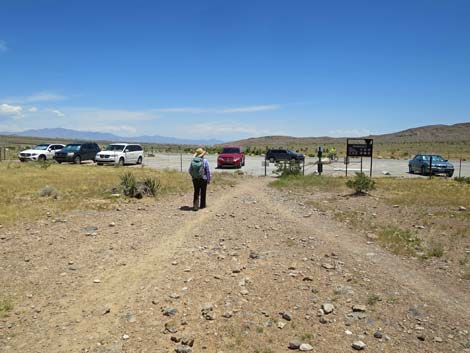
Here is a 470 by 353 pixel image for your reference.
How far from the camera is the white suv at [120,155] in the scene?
31.2 metres

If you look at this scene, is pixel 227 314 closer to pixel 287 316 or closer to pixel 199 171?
pixel 287 316

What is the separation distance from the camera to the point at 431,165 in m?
26.4

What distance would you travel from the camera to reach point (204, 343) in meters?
4.24

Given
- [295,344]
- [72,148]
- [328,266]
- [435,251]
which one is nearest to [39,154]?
[72,148]

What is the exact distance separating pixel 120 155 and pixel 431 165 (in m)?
22.8

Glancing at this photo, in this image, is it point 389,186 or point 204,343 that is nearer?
point 204,343

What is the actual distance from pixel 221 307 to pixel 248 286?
2.58 ft

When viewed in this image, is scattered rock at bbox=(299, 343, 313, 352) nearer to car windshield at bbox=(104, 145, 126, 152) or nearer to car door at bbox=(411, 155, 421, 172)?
car door at bbox=(411, 155, 421, 172)

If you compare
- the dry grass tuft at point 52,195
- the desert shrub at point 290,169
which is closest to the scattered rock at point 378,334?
the dry grass tuft at point 52,195

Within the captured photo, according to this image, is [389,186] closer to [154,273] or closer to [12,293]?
[154,273]

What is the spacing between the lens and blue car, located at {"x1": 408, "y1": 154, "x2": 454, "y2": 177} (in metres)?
26.5

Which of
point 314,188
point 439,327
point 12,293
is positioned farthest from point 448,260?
point 314,188

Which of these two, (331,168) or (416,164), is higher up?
(416,164)

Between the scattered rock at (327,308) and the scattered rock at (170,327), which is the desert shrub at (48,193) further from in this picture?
the scattered rock at (327,308)
